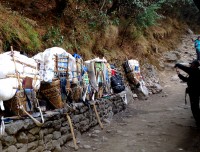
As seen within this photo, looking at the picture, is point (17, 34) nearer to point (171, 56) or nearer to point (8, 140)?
point (8, 140)

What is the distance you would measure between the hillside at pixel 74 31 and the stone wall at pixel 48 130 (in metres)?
2.02

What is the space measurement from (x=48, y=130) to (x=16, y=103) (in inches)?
37.4

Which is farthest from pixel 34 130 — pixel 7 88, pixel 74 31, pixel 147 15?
pixel 147 15

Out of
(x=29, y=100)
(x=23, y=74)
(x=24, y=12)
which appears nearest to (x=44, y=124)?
(x=29, y=100)

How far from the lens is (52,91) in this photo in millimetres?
5027

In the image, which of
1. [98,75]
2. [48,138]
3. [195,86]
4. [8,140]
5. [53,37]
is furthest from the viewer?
[53,37]

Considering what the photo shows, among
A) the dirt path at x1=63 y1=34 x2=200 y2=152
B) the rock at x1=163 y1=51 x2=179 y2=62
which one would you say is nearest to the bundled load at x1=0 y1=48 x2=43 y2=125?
the dirt path at x1=63 y1=34 x2=200 y2=152

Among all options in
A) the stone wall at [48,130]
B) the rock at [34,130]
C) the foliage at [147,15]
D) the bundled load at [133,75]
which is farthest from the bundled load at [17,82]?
the foliage at [147,15]

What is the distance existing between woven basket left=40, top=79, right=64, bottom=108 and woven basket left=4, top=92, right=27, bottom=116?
2.57 ft

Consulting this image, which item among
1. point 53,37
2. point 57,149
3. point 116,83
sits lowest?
point 57,149

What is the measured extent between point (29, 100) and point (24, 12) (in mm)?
4736

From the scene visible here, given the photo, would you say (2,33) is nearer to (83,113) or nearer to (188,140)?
(83,113)

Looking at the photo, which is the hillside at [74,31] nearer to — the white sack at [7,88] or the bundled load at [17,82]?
the bundled load at [17,82]

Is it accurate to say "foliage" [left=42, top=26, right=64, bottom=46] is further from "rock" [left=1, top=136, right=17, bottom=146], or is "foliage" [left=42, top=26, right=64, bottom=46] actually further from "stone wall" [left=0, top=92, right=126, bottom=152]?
"rock" [left=1, top=136, right=17, bottom=146]
